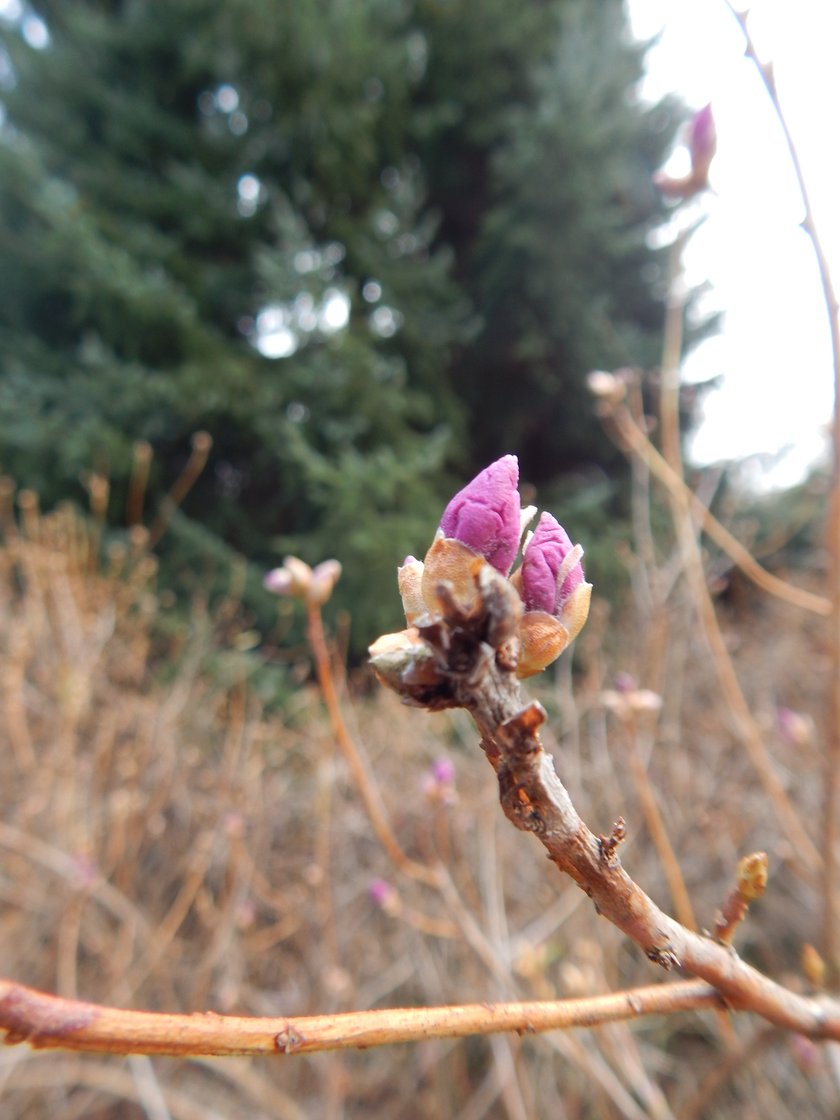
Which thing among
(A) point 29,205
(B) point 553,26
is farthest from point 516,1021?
(B) point 553,26

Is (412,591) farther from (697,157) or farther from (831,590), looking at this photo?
(697,157)

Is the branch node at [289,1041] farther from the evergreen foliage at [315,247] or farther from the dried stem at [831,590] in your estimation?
the evergreen foliage at [315,247]

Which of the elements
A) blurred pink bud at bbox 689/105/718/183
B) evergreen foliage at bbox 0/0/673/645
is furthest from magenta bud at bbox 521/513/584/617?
evergreen foliage at bbox 0/0/673/645

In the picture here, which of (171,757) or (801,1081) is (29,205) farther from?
(801,1081)

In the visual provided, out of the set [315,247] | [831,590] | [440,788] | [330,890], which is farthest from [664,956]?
[315,247]

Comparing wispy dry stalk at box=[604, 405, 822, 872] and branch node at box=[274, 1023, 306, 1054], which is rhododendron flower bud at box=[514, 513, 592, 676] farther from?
wispy dry stalk at box=[604, 405, 822, 872]

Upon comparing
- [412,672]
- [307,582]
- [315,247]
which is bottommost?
[412,672]
